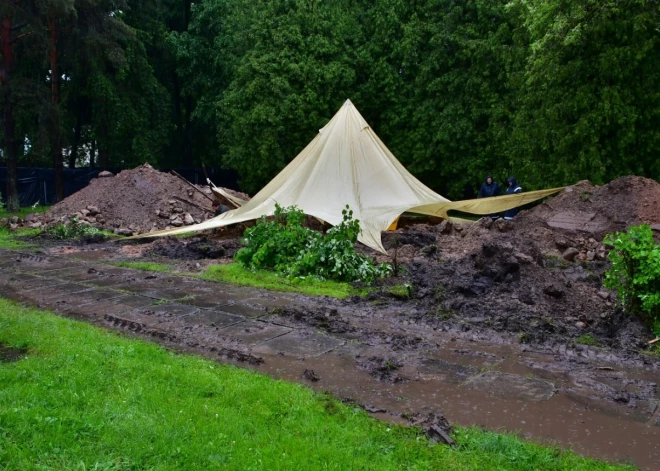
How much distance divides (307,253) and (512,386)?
5.70 meters

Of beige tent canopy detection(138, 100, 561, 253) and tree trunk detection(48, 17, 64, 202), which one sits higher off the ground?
tree trunk detection(48, 17, 64, 202)

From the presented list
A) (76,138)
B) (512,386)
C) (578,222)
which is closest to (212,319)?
(512,386)

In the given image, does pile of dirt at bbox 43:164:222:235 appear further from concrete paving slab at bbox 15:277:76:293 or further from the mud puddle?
the mud puddle

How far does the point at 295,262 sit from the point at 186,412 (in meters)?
6.36

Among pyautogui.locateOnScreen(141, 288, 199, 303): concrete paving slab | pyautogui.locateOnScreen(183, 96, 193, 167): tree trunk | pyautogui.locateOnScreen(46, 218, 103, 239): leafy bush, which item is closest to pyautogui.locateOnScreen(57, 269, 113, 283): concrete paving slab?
pyautogui.locateOnScreen(141, 288, 199, 303): concrete paving slab

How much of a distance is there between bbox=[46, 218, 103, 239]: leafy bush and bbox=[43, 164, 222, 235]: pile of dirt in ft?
1.68

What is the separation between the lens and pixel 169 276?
10797mm

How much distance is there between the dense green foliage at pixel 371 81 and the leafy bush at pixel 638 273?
10224mm

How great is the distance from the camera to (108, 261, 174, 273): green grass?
452 inches

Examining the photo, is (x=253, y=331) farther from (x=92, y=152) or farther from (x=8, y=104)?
(x=92, y=152)

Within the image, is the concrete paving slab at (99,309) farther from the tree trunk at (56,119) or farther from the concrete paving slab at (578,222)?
the tree trunk at (56,119)

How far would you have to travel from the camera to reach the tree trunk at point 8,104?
21.8 metres

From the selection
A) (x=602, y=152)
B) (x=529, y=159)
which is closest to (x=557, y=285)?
(x=602, y=152)

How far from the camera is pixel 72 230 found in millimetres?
16562
